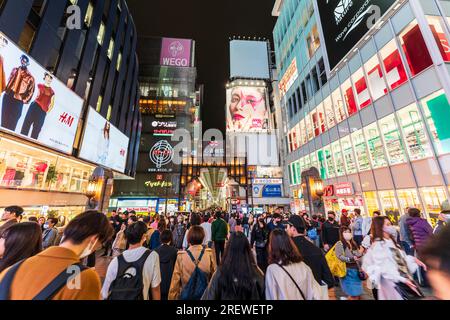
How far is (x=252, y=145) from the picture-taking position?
140 ft

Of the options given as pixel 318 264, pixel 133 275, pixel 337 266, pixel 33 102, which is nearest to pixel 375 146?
pixel 337 266

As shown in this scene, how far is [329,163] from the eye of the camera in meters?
17.5

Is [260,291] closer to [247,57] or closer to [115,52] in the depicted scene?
[115,52]

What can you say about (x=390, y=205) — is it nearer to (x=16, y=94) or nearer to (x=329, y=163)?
(x=329, y=163)

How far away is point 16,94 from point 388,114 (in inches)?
844

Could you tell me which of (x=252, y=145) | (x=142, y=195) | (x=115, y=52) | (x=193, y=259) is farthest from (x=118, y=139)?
(x=252, y=145)

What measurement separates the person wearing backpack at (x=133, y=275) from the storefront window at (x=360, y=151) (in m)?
15.9

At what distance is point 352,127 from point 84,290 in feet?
58.7

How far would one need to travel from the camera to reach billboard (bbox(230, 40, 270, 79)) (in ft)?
166

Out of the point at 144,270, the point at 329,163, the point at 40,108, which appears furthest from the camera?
the point at 329,163

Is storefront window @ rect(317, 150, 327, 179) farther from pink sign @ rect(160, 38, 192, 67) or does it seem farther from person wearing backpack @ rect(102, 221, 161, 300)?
pink sign @ rect(160, 38, 192, 67)

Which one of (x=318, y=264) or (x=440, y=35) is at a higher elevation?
(x=440, y=35)

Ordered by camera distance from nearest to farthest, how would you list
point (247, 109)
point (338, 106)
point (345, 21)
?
point (345, 21)
point (338, 106)
point (247, 109)

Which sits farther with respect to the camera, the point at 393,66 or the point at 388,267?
the point at 393,66
